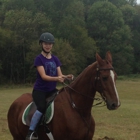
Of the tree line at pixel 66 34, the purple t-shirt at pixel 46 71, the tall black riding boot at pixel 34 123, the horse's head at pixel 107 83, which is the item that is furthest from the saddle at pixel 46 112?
the tree line at pixel 66 34

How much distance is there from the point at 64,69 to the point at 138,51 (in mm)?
36700

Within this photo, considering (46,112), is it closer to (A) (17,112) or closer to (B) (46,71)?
(B) (46,71)

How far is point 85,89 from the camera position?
553cm

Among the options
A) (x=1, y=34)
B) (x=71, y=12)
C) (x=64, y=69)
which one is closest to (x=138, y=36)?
(x=71, y=12)

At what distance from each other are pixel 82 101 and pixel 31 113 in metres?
1.23

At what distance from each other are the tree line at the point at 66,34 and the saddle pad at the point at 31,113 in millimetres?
41692

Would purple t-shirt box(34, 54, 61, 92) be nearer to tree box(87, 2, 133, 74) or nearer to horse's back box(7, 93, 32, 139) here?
horse's back box(7, 93, 32, 139)

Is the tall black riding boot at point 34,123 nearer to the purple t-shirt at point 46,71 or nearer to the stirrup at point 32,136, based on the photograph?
the stirrup at point 32,136

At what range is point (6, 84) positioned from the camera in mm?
49625

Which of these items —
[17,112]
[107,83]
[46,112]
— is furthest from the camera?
[17,112]

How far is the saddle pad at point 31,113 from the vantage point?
5577mm

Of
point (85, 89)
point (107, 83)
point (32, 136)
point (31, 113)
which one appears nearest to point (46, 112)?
point (31, 113)

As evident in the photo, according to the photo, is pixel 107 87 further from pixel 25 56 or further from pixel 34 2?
pixel 34 2

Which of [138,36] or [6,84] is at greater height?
[138,36]
